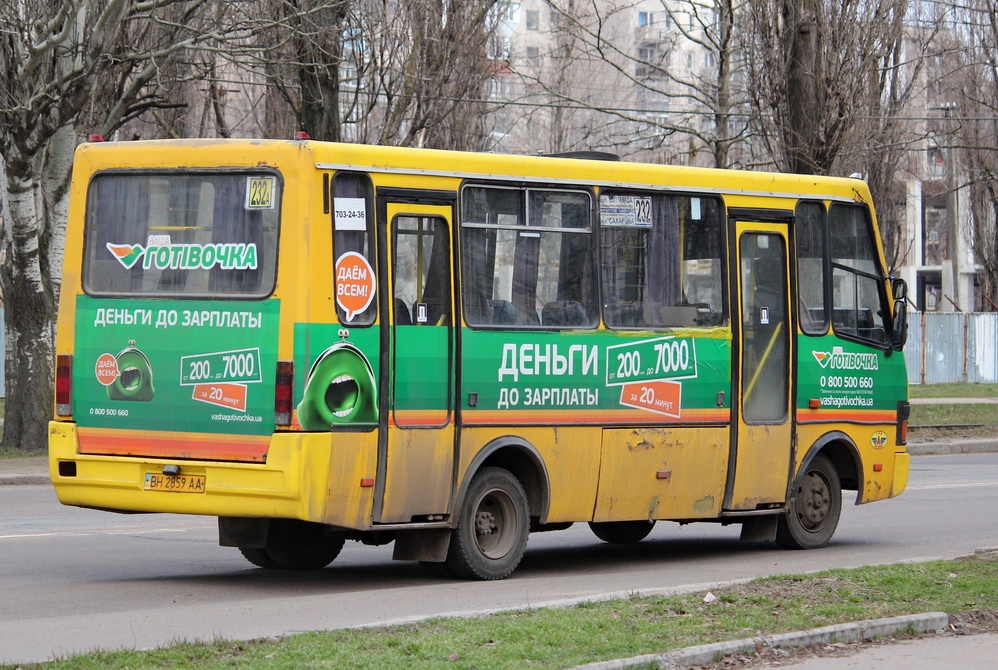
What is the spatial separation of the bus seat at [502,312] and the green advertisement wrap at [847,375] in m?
3.03

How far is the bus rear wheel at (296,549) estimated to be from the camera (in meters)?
10.8

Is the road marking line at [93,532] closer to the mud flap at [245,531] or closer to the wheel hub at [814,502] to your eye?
the mud flap at [245,531]

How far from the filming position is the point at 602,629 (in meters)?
7.69

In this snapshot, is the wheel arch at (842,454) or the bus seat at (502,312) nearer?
the bus seat at (502,312)

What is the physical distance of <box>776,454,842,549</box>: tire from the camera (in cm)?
1251

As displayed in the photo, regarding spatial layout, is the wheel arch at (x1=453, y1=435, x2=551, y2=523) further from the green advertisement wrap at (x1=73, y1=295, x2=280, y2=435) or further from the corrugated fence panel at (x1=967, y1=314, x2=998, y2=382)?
the corrugated fence panel at (x1=967, y1=314, x2=998, y2=382)

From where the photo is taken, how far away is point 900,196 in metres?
42.4

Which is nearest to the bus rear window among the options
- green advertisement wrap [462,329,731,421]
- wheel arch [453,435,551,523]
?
green advertisement wrap [462,329,731,421]

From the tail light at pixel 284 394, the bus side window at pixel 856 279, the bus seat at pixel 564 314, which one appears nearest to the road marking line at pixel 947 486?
the bus side window at pixel 856 279

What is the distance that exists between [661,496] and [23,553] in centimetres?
485

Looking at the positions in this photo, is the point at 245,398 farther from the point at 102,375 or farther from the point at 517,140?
the point at 517,140

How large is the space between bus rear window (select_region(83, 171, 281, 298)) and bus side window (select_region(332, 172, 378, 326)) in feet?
1.25

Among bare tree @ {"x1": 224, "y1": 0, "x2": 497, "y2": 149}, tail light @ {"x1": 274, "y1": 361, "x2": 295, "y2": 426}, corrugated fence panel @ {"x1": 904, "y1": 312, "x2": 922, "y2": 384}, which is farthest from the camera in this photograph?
corrugated fence panel @ {"x1": 904, "y1": 312, "x2": 922, "y2": 384}

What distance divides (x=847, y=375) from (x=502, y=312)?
376 cm
